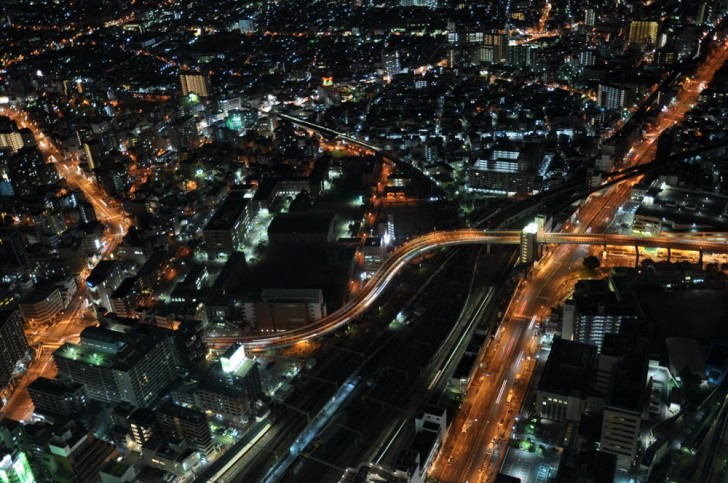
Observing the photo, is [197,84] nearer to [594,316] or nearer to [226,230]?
[226,230]

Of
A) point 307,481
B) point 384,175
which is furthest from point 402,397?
point 384,175

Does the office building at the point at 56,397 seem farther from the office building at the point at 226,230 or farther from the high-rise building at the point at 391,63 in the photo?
the high-rise building at the point at 391,63

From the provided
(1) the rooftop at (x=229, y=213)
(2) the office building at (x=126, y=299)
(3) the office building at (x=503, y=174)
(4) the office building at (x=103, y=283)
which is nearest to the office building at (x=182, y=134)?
(1) the rooftop at (x=229, y=213)

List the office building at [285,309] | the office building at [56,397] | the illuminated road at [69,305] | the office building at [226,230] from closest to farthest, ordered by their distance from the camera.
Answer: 1. the office building at [56,397]
2. the illuminated road at [69,305]
3. the office building at [285,309]
4. the office building at [226,230]

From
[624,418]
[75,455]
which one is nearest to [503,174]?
[624,418]

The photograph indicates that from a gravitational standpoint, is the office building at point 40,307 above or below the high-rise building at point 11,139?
below

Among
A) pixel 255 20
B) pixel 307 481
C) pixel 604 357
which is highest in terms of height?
pixel 255 20

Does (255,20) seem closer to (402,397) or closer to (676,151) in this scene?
(676,151)

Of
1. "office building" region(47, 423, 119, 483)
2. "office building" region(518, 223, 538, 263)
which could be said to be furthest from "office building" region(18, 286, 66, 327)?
"office building" region(518, 223, 538, 263)
